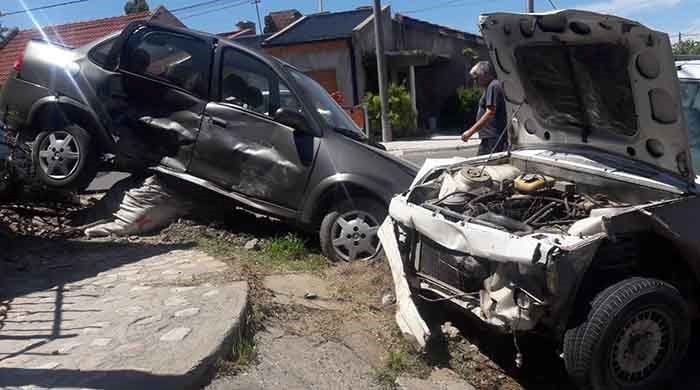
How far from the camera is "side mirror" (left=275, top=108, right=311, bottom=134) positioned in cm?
574

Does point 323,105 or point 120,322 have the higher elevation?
point 323,105

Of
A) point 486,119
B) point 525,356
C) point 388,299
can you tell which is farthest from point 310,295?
point 486,119

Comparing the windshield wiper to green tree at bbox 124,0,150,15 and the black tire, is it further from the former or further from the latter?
green tree at bbox 124,0,150,15

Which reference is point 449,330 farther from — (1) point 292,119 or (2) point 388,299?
(1) point 292,119

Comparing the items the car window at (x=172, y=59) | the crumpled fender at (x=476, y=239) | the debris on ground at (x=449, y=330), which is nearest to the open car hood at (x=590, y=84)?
the crumpled fender at (x=476, y=239)

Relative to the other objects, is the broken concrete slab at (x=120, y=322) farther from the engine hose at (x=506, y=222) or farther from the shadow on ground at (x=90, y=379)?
the engine hose at (x=506, y=222)

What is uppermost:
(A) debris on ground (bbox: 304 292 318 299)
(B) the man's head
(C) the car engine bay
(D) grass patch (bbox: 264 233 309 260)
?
(B) the man's head

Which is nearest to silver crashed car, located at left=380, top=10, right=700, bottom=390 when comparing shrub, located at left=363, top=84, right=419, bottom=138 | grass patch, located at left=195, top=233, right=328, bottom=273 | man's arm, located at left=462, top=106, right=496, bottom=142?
grass patch, located at left=195, top=233, right=328, bottom=273

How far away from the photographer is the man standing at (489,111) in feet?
21.9

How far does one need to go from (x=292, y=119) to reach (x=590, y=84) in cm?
257

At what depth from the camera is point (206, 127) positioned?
6082 millimetres

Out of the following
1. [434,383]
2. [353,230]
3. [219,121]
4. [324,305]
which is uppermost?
[219,121]

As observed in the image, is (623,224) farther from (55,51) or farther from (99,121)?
(55,51)

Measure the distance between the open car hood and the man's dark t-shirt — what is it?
1.69m
